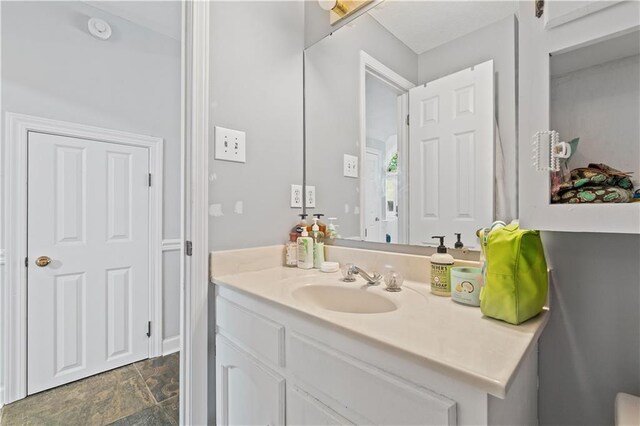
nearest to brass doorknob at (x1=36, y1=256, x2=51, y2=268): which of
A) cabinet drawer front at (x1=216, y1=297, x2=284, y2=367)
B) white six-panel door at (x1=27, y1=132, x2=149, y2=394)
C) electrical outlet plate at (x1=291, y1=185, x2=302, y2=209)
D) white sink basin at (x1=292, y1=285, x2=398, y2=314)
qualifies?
white six-panel door at (x1=27, y1=132, x2=149, y2=394)

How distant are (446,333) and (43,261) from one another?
226 cm

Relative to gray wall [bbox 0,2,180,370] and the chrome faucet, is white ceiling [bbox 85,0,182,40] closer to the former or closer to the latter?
gray wall [bbox 0,2,180,370]

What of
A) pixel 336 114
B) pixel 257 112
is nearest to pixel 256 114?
pixel 257 112

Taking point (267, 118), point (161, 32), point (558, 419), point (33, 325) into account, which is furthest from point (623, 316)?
point (161, 32)

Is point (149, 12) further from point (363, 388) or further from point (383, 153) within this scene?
point (363, 388)

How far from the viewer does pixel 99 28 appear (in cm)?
196

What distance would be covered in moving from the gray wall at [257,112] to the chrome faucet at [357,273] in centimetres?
40

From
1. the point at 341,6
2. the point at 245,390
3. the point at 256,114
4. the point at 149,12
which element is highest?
the point at 149,12

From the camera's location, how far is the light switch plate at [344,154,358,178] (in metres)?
1.34

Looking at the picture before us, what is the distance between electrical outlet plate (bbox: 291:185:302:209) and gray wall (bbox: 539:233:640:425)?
96 cm

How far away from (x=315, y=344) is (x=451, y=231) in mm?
594

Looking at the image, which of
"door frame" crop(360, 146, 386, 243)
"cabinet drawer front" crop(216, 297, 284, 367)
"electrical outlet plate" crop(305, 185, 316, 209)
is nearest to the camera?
"cabinet drawer front" crop(216, 297, 284, 367)

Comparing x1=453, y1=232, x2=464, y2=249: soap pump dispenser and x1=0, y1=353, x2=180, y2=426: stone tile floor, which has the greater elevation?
x1=453, y1=232, x2=464, y2=249: soap pump dispenser

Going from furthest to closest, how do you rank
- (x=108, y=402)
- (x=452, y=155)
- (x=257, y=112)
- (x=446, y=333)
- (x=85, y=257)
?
(x=85, y=257)
(x=108, y=402)
(x=257, y=112)
(x=452, y=155)
(x=446, y=333)
